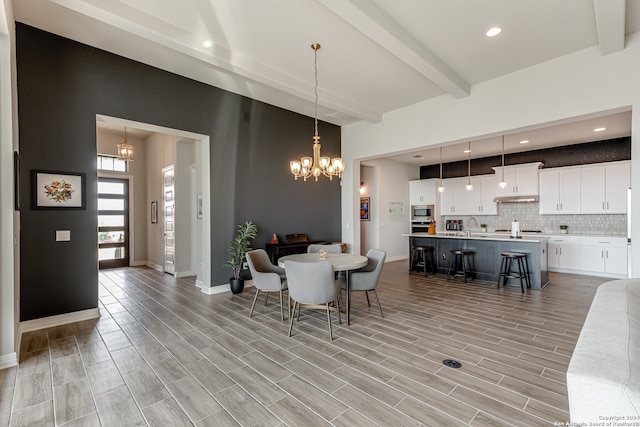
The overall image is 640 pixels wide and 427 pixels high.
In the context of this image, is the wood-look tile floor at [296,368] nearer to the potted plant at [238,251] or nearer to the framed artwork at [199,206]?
the potted plant at [238,251]

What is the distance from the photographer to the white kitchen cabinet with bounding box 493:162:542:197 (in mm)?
7711

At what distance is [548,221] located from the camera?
308 inches

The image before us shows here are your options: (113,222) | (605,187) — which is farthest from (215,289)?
(605,187)

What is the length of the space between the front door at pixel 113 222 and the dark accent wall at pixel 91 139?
13.6 feet

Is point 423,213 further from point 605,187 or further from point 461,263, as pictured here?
point 605,187

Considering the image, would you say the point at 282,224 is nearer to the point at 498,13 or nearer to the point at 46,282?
the point at 46,282

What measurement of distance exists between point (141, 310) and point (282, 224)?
2830 mm

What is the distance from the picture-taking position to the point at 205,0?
3176 millimetres

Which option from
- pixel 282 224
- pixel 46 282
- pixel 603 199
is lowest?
pixel 46 282

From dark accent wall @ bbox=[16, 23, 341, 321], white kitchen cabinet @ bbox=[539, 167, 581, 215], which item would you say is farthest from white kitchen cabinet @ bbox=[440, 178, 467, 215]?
dark accent wall @ bbox=[16, 23, 341, 321]

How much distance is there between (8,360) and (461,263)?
6.86 metres

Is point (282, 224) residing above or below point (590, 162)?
below

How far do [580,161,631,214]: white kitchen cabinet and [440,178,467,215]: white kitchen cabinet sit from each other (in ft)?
8.87

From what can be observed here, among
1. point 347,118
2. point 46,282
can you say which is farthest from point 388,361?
point 347,118
